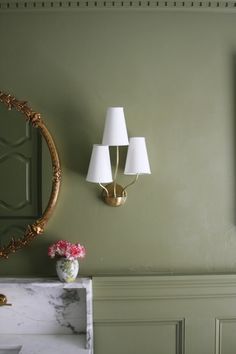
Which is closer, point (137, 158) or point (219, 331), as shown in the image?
point (137, 158)

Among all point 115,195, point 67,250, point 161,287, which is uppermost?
point 115,195

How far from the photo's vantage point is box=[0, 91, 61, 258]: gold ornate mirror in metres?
1.34

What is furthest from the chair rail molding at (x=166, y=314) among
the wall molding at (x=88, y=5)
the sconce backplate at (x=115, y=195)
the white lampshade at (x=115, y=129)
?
the wall molding at (x=88, y=5)

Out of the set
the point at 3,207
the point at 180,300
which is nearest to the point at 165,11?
the point at 3,207

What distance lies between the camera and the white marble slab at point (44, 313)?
53.8 inches

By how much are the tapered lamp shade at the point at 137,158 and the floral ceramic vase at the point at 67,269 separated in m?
0.37

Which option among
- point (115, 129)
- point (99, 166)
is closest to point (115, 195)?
point (99, 166)

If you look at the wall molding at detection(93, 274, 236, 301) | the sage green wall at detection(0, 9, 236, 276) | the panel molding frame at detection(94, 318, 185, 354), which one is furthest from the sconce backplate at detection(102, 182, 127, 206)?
the panel molding frame at detection(94, 318, 185, 354)

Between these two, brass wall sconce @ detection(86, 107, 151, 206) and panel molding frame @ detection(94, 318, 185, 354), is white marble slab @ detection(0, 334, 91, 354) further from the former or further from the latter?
brass wall sconce @ detection(86, 107, 151, 206)

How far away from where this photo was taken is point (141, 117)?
1.38 metres

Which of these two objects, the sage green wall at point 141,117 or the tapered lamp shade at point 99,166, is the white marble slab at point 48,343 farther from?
the tapered lamp shade at point 99,166

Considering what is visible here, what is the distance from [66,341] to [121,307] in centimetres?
23

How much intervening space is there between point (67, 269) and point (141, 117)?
2.00 feet

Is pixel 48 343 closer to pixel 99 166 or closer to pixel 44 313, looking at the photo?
pixel 44 313
